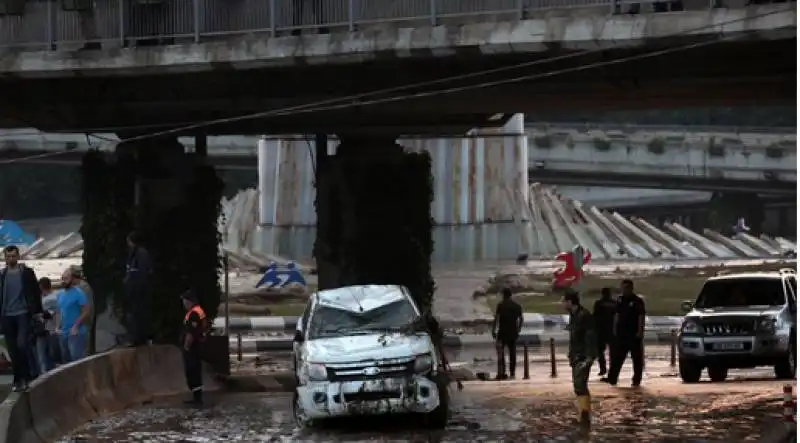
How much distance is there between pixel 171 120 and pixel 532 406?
13.6 metres

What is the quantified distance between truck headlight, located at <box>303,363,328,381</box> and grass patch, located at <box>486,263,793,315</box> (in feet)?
114

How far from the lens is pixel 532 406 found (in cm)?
2348

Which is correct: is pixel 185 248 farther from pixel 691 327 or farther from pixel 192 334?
pixel 192 334

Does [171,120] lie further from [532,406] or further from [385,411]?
[385,411]

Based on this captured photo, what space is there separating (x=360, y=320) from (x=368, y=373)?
4.35ft

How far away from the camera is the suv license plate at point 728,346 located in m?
27.0

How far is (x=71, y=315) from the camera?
23234 millimetres

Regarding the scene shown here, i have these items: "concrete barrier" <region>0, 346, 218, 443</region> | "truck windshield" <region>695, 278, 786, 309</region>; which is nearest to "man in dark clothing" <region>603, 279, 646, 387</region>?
"truck windshield" <region>695, 278, 786, 309</region>

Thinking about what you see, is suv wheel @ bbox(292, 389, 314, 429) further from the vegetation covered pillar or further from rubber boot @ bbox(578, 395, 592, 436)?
the vegetation covered pillar

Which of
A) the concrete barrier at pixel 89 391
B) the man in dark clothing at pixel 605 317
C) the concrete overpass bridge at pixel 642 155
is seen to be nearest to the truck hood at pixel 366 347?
the concrete barrier at pixel 89 391

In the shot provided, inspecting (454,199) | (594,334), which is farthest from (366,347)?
(454,199)

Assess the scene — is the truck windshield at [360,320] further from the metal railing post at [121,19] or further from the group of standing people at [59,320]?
the metal railing post at [121,19]

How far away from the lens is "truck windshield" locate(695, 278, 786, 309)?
27750 millimetres

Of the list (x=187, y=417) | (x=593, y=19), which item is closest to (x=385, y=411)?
(x=187, y=417)
